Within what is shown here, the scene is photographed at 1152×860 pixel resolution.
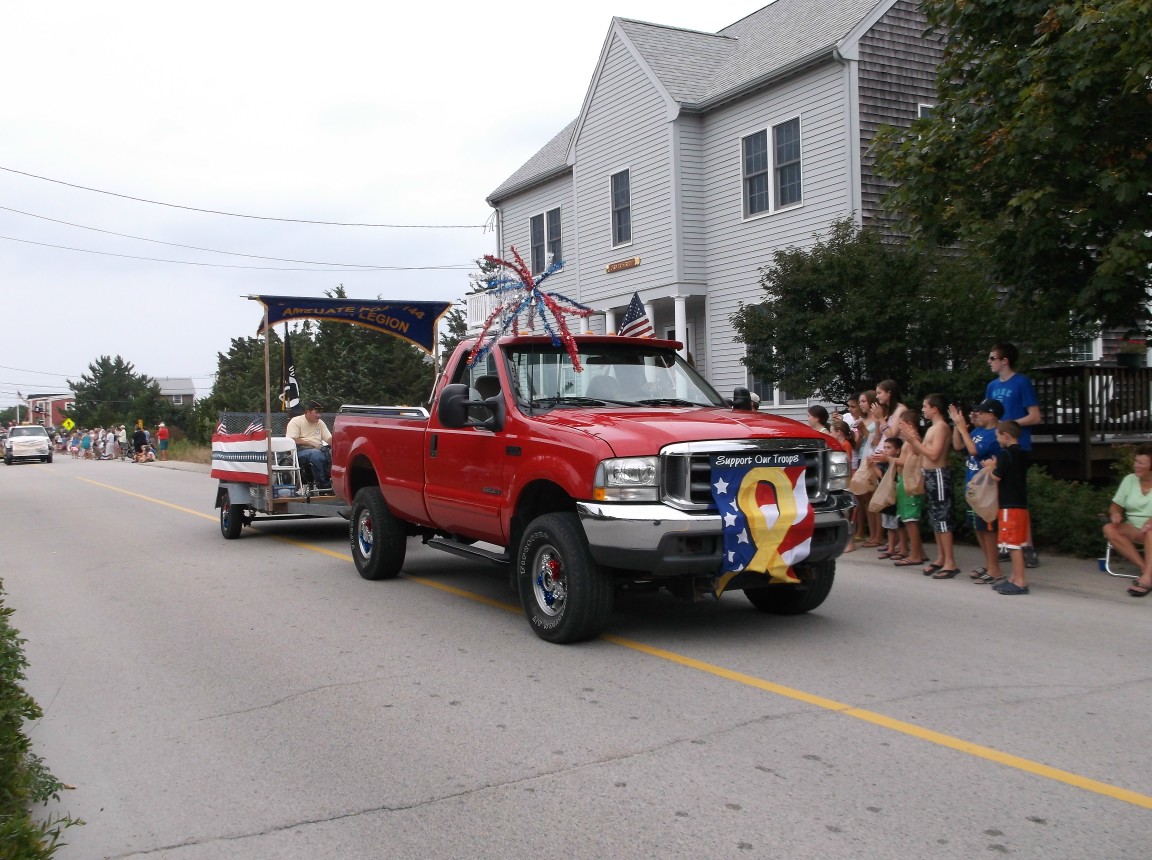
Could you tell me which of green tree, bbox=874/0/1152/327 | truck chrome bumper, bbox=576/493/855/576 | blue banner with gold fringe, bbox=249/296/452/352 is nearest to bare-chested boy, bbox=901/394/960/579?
green tree, bbox=874/0/1152/327

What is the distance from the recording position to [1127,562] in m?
9.77

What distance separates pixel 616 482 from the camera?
6766mm

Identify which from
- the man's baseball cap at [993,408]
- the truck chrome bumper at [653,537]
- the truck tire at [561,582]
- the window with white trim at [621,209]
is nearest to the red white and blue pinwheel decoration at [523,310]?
the truck tire at [561,582]

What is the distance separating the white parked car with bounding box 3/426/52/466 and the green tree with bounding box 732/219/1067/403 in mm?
45800

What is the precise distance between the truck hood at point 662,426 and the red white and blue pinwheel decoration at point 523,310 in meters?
0.92

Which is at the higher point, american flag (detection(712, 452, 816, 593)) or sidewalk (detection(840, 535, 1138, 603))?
american flag (detection(712, 452, 816, 593))

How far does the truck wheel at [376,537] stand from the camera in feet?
32.7

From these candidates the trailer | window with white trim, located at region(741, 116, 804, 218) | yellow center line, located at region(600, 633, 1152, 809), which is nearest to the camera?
yellow center line, located at region(600, 633, 1152, 809)

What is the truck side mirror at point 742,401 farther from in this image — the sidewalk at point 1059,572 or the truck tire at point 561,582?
the sidewalk at point 1059,572

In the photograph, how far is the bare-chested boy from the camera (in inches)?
391

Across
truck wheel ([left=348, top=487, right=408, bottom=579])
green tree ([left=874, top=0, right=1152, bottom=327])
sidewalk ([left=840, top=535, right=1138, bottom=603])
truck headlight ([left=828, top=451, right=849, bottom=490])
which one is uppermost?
green tree ([left=874, top=0, right=1152, bottom=327])

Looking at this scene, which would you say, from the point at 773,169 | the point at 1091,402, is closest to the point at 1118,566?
the point at 1091,402

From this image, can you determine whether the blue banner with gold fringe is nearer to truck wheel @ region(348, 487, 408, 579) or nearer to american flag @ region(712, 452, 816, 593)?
truck wheel @ region(348, 487, 408, 579)

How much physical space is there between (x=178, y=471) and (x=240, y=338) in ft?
126
